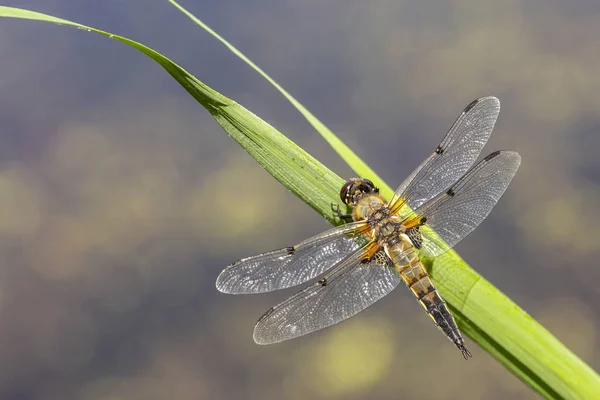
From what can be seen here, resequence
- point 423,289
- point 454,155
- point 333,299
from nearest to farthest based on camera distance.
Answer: point 423,289
point 333,299
point 454,155

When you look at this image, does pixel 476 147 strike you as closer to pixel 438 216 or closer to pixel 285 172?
pixel 438 216

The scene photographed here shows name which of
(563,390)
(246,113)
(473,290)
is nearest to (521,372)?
(563,390)

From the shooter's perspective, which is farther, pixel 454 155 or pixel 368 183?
pixel 454 155

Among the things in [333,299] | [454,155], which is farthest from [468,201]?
[333,299]

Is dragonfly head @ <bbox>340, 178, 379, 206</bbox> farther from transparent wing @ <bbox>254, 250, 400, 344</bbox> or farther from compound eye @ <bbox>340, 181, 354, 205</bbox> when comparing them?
transparent wing @ <bbox>254, 250, 400, 344</bbox>

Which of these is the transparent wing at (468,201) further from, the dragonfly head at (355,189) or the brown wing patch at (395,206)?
the dragonfly head at (355,189)

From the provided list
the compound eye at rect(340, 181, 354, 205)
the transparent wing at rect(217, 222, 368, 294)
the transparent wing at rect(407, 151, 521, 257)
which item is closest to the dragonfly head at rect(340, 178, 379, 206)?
the compound eye at rect(340, 181, 354, 205)

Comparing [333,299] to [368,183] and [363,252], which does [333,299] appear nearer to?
[363,252]
